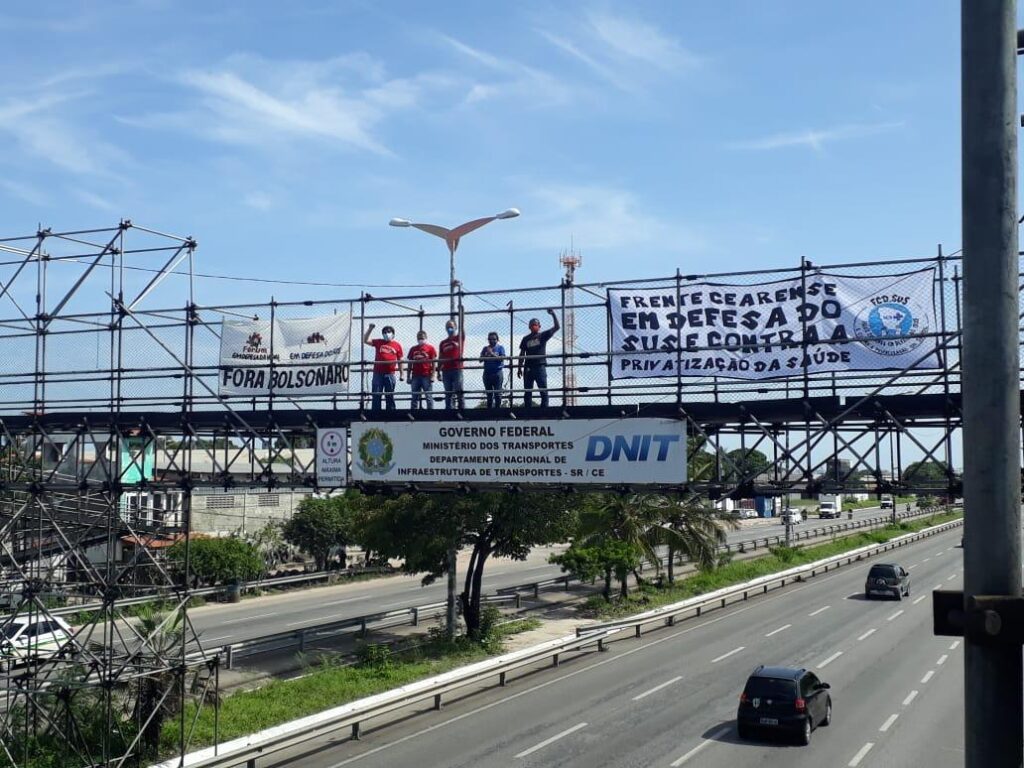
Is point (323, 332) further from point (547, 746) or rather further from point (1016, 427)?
point (1016, 427)

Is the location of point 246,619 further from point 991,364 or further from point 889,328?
point 991,364

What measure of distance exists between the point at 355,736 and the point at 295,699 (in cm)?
332

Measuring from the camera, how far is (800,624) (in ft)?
108

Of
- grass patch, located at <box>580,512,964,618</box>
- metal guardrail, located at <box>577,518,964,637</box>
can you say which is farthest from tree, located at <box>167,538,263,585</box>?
metal guardrail, located at <box>577,518,964,637</box>

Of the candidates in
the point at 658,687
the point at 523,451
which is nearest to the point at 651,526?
the point at 658,687

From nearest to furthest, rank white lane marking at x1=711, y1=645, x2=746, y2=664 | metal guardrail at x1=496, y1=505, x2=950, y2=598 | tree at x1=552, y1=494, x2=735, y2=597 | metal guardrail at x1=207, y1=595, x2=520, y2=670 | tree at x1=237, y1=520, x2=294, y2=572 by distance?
metal guardrail at x1=207, y1=595, x2=520, y2=670
white lane marking at x1=711, y1=645, x2=746, y2=664
tree at x1=552, y1=494, x2=735, y2=597
metal guardrail at x1=496, y1=505, x2=950, y2=598
tree at x1=237, y1=520, x2=294, y2=572

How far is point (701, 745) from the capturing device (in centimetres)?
1727

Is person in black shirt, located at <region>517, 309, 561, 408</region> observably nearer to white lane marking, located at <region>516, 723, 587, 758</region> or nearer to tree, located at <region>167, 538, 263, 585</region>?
white lane marking, located at <region>516, 723, 587, 758</region>

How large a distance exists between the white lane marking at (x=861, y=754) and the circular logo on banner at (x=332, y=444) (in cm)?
1009

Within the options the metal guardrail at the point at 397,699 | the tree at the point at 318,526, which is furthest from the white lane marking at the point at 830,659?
the tree at the point at 318,526

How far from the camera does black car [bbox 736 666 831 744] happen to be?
57.2 ft

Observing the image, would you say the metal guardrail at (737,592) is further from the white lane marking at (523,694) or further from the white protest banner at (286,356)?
the white protest banner at (286,356)

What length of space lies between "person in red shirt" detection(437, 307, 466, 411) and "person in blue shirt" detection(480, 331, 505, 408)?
17.9 inches

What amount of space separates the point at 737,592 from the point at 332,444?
26213mm
